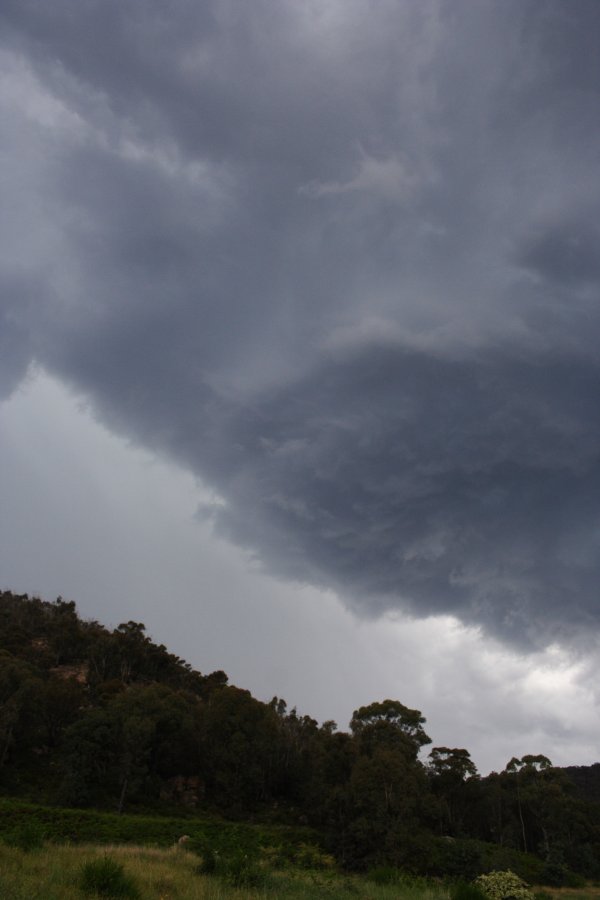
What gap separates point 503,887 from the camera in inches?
961

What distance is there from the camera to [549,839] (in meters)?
77.7

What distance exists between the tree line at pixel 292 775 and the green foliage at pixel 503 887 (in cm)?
2477

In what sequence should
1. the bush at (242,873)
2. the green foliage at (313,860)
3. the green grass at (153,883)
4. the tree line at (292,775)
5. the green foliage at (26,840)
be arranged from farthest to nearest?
the tree line at (292,775), the green foliage at (313,860), the green foliage at (26,840), the bush at (242,873), the green grass at (153,883)

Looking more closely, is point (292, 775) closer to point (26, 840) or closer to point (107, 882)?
point (26, 840)

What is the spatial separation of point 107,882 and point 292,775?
2865 inches

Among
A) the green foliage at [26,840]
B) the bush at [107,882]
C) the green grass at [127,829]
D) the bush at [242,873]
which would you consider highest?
the bush at [107,882]

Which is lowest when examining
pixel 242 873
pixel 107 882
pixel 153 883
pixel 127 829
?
pixel 127 829

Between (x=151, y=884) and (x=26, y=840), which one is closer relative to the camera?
(x=151, y=884)

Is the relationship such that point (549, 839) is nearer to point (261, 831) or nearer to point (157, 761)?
point (261, 831)

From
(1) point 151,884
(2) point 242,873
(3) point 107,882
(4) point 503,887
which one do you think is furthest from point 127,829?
(3) point 107,882

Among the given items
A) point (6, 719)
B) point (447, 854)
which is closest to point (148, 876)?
point (447, 854)

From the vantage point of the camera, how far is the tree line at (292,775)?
50.8m

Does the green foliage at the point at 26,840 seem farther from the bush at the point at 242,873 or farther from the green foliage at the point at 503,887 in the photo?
the green foliage at the point at 503,887

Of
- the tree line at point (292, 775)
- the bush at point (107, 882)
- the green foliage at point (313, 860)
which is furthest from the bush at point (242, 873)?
the tree line at point (292, 775)
